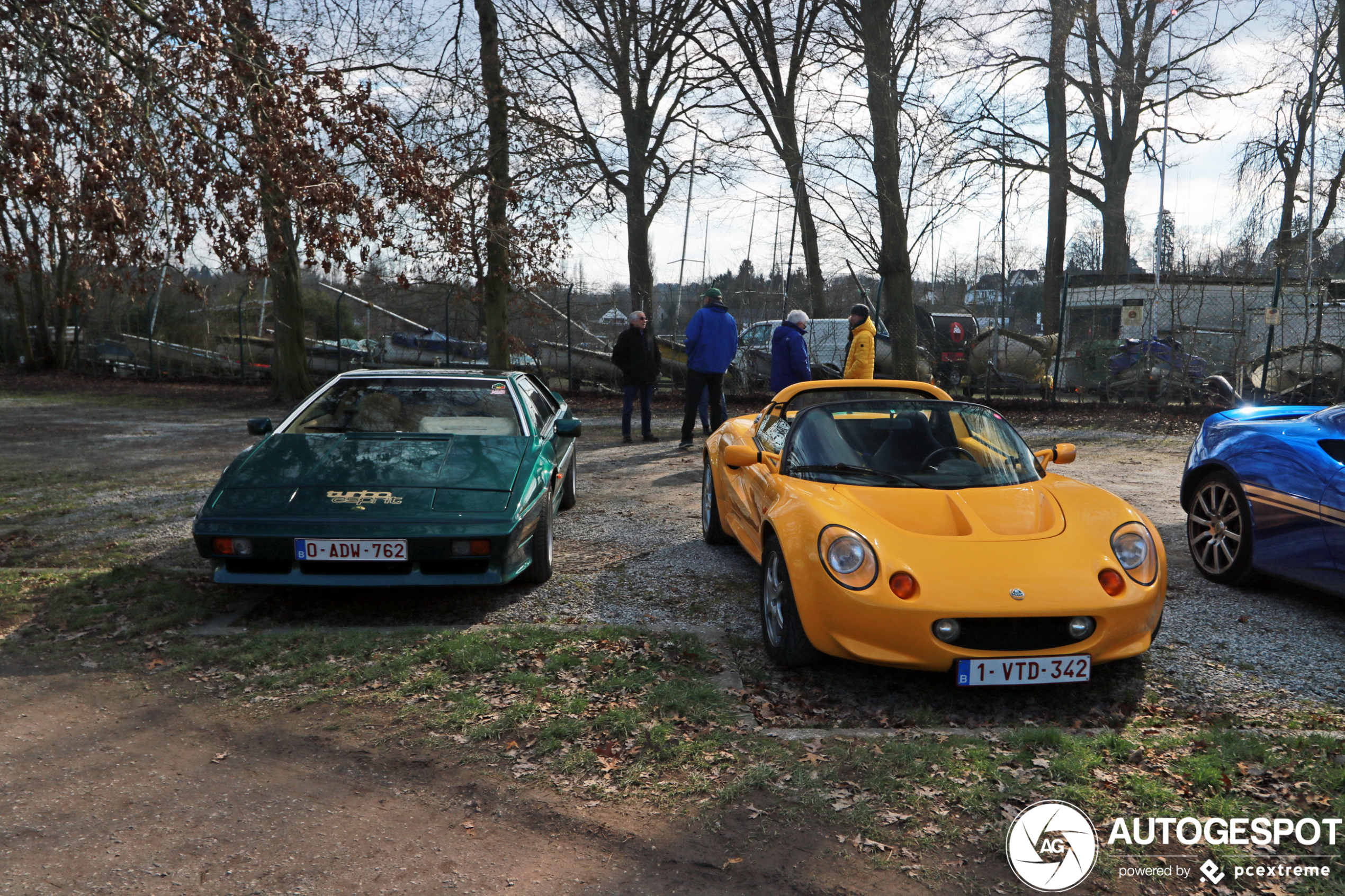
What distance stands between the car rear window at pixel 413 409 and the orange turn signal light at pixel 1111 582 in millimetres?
3531

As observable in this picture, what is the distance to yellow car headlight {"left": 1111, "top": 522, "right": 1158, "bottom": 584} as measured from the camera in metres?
3.85

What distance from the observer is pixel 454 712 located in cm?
371

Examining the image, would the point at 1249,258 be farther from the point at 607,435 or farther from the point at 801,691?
the point at 801,691

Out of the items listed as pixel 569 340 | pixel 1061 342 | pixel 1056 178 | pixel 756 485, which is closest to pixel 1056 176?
pixel 1056 178

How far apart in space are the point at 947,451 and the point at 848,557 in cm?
130

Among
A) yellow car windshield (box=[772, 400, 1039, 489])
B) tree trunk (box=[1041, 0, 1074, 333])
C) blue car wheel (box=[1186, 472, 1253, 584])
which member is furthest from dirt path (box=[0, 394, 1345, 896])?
tree trunk (box=[1041, 0, 1074, 333])

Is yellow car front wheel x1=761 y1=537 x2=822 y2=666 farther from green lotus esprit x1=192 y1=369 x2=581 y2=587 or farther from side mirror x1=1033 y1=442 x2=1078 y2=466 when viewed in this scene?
side mirror x1=1033 y1=442 x2=1078 y2=466

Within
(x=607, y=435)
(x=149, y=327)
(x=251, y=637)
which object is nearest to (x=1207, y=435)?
(x=251, y=637)

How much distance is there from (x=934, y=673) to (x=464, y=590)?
277 centimetres

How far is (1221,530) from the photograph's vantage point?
556 centimetres

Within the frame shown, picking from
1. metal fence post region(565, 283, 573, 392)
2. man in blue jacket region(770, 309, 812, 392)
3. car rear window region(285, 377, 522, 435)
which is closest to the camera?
car rear window region(285, 377, 522, 435)

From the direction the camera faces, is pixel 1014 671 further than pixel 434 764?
Yes

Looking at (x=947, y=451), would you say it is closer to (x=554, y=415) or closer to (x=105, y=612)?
(x=554, y=415)

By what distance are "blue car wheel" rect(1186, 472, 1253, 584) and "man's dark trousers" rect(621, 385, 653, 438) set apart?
24.1ft
